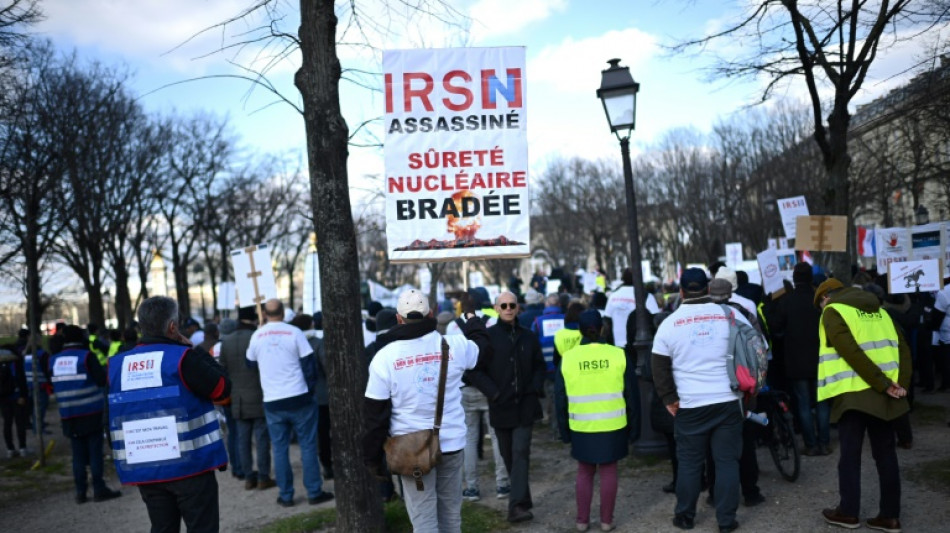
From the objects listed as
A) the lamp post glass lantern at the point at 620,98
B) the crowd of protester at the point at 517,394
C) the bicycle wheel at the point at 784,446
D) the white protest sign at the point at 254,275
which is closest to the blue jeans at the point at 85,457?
the crowd of protester at the point at 517,394

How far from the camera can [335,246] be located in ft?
20.5

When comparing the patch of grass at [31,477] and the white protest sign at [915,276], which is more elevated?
the white protest sign at [915,276]

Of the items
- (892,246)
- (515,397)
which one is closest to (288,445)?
(515,397)

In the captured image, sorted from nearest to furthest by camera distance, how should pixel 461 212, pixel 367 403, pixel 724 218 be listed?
1. pixel 367 403
2. pixel 461 212
3. pixel 724 218

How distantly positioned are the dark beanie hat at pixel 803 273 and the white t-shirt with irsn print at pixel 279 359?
545cm

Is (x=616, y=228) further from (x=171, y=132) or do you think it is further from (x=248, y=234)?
(x=171, y=132)

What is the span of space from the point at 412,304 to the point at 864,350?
358 centimetres

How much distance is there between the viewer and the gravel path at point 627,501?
22.2 feet

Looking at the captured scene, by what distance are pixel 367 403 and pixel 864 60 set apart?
33.2 ft

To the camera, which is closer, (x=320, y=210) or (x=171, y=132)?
(x=320, y=210)

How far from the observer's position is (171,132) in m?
28.9

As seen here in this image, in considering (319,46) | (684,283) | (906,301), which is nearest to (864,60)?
(906,301)

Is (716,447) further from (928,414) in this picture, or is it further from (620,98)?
(928,414)

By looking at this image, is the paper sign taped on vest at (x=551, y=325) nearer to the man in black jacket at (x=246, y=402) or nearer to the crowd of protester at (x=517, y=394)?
the crowd of protester at (x=517, y=394)
